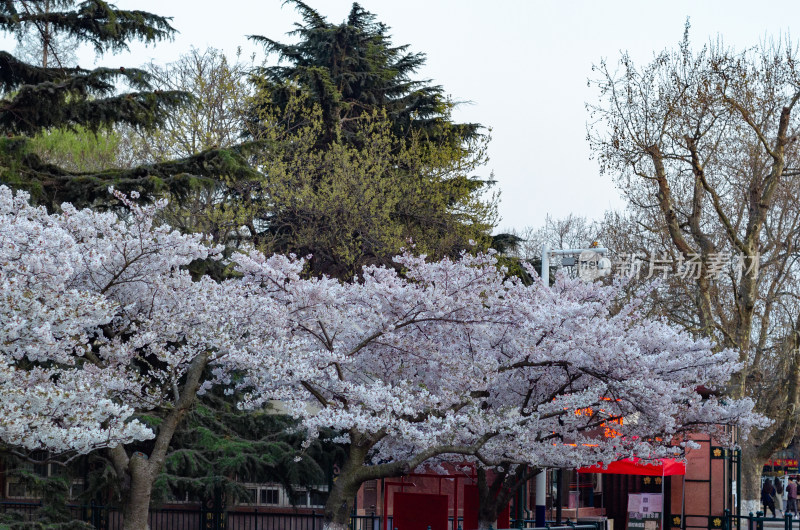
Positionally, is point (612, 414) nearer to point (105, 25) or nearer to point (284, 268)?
point (284, 268)

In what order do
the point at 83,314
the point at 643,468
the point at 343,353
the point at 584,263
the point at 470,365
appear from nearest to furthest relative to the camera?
the point at 83,314
the point at 343,353
the point at 470,365
the point at 643,468
the point at 584,263

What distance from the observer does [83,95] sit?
655 inches

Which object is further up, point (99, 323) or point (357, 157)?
point (357, 157)

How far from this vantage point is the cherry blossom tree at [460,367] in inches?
510

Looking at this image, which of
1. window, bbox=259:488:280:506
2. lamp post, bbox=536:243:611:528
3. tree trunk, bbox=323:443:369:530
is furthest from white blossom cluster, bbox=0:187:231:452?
window, bbox=259:488:280:506

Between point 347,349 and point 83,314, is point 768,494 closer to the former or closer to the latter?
point 347,349

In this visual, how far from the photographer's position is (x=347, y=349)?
1490cm

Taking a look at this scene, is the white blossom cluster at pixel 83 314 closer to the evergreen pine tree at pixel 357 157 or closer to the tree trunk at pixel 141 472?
the tree trunk at pixel 141 472

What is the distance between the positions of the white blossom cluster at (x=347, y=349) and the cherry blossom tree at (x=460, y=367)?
34mm

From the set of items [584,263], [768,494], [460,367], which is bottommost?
[768,494]

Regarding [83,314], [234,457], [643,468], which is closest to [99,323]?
[83,314]

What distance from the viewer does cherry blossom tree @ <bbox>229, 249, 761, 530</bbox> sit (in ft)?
42.5

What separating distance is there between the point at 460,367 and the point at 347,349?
2084mm

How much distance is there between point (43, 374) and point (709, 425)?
11.1 m
